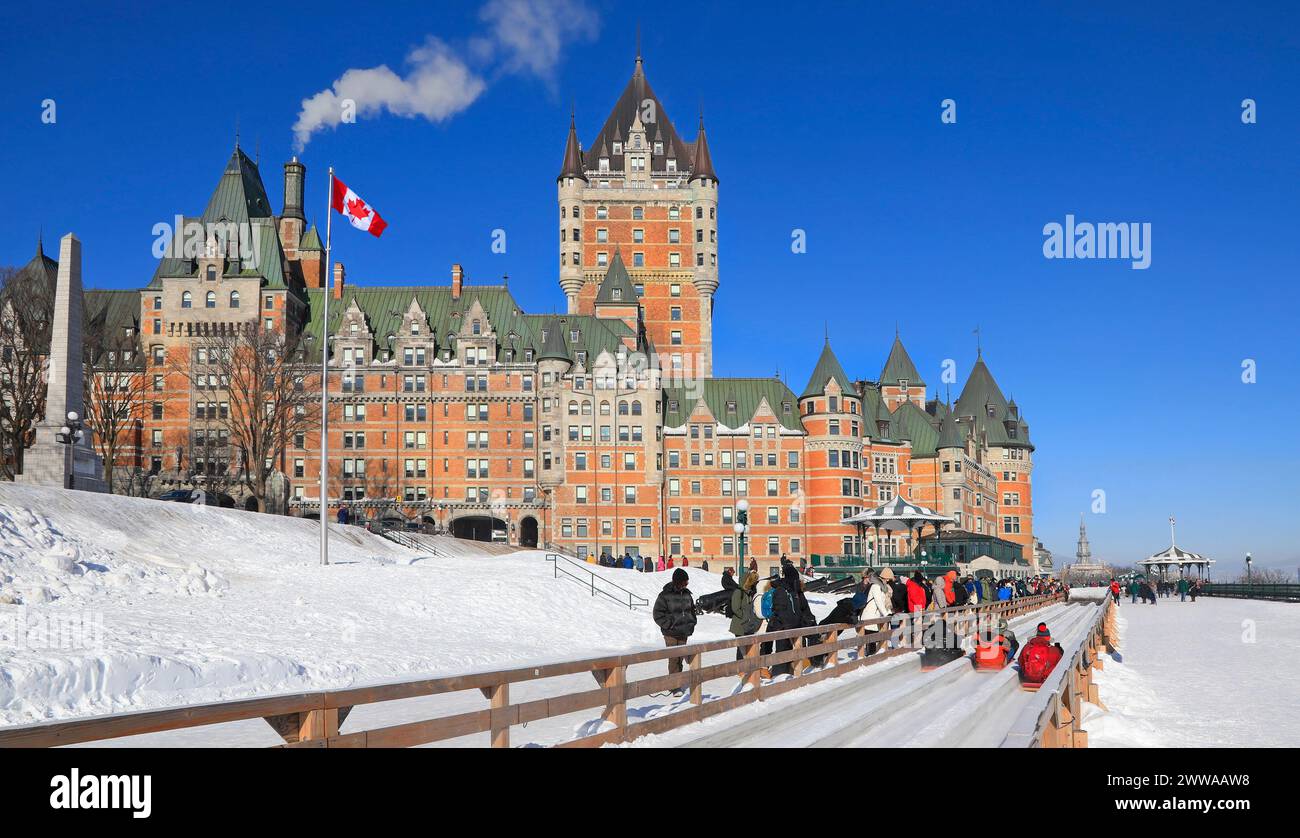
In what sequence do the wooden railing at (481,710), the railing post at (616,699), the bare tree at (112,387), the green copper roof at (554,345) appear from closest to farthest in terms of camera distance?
1. the wooden railing at (481,710)
2. the railing post at (616,699)
3. the bare tree at (112,387)
4. the green copper roof at (554,345)

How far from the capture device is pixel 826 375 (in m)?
93.6

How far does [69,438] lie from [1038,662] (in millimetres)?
33307

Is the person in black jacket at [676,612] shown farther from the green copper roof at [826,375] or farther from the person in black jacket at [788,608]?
the green copper roof at [826,375]

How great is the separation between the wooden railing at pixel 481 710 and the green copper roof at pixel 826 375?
74.4 metres

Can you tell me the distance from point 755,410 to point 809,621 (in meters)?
72.5

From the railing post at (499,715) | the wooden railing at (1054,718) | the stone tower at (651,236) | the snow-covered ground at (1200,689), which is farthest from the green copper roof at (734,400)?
the railing post at (499,715)

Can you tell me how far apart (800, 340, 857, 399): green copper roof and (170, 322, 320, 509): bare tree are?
128ft

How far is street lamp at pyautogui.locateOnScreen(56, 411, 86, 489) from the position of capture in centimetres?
3841

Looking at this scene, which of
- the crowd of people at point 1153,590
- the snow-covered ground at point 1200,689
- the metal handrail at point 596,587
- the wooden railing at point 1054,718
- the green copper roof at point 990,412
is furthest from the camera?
the green copper roof at point 990,412

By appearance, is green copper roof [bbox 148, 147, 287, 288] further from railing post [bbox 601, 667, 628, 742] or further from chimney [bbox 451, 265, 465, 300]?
railing post [bbox 601, 667, 628, 742]

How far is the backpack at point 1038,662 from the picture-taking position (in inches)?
687

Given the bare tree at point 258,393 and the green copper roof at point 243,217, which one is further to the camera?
the green copper roof at point 243,217

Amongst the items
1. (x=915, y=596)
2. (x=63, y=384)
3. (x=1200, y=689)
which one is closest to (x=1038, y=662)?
(x=915, y=596)
